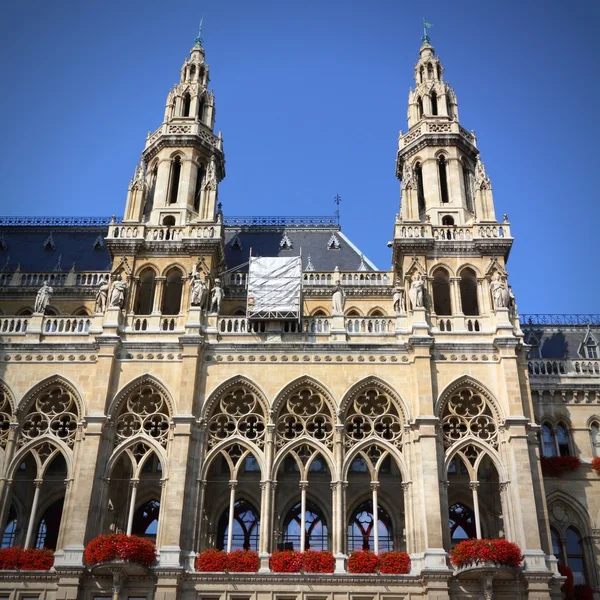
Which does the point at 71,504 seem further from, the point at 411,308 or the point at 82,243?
the point at 82,243

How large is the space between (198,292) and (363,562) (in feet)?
40.2

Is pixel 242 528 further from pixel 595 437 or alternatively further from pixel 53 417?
pixel 595 437

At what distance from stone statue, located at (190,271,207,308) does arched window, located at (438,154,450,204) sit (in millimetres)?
12540

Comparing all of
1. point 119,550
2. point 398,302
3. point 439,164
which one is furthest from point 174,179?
point 119,550

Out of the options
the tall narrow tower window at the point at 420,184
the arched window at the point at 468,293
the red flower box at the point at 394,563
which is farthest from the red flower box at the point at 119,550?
the tall narrow tower window at the point at 420,184

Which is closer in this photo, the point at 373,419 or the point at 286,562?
the point at 286,562

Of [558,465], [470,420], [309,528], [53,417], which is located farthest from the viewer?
[558,465]

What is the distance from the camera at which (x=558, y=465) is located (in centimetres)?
3188

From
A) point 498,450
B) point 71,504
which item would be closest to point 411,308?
point 498,450

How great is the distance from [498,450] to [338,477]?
6.01 metres

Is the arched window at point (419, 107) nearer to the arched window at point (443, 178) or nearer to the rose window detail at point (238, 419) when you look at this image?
the arched window at point (443, 178)

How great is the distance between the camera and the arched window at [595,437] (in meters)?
32.8

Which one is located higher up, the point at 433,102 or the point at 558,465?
the point at 433,102

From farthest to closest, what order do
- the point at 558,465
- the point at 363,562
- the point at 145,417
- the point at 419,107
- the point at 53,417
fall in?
the point at 419,107 → the point at 558,465 → the point at 53,417 → the point at 145,417 → the point at 363,562
